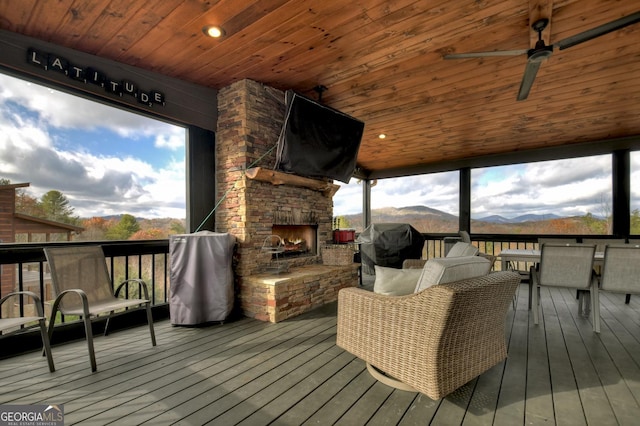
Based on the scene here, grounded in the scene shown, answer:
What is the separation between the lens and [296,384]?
6.31 feet

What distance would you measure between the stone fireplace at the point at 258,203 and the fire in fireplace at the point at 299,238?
7.7 inches

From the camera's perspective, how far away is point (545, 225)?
595 cm

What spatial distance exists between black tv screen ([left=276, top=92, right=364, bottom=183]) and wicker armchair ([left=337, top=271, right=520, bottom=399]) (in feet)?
6.65

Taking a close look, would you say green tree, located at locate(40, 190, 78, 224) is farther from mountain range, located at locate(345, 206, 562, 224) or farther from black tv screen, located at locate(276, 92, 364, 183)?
mountain range, located at locate(345, 206, 562, 224)

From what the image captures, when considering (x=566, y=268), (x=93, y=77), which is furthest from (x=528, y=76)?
(x=93, y=77)

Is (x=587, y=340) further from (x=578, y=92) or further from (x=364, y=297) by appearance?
(x=578, y=92)

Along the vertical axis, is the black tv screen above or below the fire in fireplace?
above

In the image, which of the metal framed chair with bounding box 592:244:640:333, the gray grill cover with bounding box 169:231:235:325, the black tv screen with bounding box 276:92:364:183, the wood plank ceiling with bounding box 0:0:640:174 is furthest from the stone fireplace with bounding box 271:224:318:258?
Result: the metal framed chair with bounding box 592:244:640:333

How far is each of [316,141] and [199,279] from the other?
2.12m

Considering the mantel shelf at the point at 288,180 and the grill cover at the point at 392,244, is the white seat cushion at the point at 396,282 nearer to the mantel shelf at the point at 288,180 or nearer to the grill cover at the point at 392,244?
the mantel shelf at the point at 288,180

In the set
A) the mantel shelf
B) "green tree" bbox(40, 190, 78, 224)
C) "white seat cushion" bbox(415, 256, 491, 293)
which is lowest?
"white seat cushion" bbox(415, 256, 491, 293)

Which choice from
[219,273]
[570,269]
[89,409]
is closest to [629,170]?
[570,269]

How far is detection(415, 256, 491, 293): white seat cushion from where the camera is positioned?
5.35ft

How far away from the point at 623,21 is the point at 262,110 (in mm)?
3235
